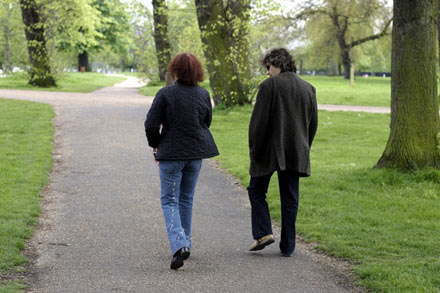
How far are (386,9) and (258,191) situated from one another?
48103mm

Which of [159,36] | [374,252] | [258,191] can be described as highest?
[159,36]

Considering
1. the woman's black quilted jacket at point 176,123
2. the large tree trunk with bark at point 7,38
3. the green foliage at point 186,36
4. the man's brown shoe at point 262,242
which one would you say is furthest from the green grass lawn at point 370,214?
the large tree trunk with bark at point 7,38

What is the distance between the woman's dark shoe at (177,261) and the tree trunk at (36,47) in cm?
2760

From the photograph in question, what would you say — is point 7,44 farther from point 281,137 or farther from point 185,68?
point 281,137

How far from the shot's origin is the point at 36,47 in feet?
104

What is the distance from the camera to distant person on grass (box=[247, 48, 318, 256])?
17.1ft

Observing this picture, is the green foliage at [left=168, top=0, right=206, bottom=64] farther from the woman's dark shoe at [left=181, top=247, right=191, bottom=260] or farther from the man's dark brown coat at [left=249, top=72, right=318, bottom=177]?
the woman's dark shoe at [left=181, top=247, right=191, bottom=260]

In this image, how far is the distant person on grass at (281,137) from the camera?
17.1ft

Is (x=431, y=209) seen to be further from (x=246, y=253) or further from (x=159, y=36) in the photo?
(x=159, y=36)

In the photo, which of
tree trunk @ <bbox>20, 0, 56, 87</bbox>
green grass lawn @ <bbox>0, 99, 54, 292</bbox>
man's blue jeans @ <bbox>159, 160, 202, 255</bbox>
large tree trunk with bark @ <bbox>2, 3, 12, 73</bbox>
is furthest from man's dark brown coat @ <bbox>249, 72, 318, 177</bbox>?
large tree trunk with bark @ <bbox>2, 3, 12, 73</bbox>

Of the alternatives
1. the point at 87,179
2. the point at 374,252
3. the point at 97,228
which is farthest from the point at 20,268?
the point at 87,179

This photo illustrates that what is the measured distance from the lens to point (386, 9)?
165ft

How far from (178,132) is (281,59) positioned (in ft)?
3.58

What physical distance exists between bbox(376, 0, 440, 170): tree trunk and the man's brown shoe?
3845 mm
